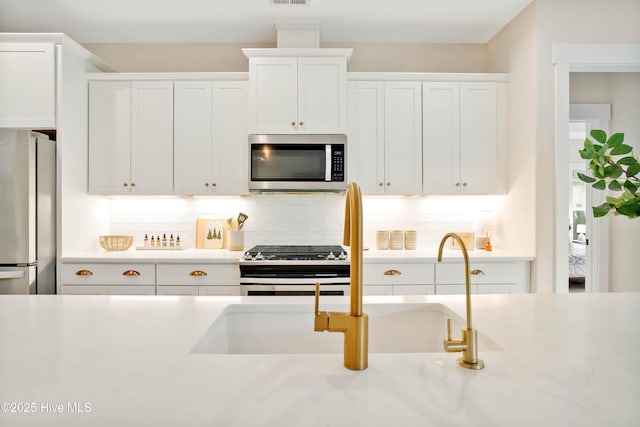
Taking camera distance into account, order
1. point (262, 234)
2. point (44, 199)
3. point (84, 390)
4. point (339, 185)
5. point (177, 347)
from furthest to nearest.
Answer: point (262, 234) → point (339, 185) → point (44, 199) → point (177, 347) → point (84, 390)

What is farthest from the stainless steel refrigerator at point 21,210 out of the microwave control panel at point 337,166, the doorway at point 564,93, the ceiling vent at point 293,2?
the doorway at point 564,93

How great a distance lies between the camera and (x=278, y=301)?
142 cm

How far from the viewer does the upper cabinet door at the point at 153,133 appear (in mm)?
3203

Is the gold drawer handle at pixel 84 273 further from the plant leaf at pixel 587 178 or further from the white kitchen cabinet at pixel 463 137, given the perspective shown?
the plant leaf at pixel 587 178

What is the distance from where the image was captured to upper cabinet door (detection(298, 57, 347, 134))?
10.2 feet

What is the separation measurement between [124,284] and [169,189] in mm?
823

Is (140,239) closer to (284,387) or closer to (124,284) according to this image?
(124,284)

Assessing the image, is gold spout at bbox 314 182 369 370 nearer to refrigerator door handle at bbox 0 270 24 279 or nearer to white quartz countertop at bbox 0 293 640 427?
white quartz countertop at bbox 0 293 640 427

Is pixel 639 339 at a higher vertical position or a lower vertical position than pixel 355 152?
lower

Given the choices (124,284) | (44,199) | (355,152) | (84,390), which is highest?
(355,152)

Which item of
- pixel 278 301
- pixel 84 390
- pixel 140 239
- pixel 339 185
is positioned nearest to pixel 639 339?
pixel 278 301

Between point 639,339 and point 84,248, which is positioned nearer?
point 639,339

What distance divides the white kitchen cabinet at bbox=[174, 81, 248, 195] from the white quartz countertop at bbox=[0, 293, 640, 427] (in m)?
2.11

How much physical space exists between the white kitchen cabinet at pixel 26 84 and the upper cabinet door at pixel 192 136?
0.88 meters
